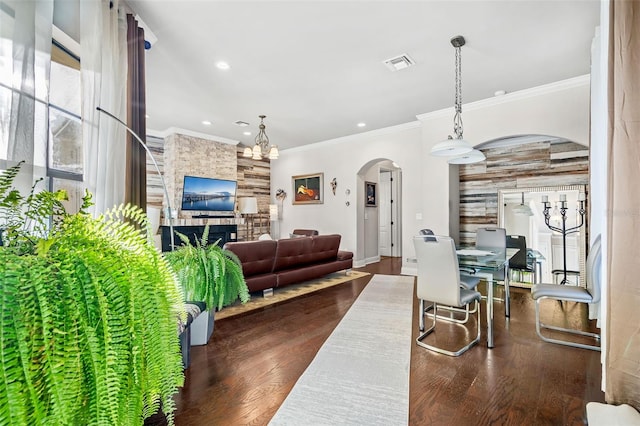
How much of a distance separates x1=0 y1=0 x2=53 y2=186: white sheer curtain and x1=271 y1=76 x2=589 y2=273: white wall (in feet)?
16.1

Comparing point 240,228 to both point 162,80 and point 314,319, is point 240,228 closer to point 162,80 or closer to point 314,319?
point 162,80

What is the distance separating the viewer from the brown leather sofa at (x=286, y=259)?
3.81m

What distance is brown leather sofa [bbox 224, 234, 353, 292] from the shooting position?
3.81 meters

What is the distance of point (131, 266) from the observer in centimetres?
76

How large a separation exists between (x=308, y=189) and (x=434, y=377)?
19.0 ft

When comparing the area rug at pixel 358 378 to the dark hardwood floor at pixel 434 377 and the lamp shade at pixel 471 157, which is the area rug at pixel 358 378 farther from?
the lamp shade at pixel 471 157

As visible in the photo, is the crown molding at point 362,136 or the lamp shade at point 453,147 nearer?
the lamp shade at point 453,147

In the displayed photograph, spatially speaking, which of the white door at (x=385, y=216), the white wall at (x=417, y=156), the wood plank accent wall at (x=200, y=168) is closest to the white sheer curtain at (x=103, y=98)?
the wood plank accent wall at (x=200, y=168)

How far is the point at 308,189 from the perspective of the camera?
754cm

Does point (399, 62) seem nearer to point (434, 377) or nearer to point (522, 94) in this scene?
point (522, 94)

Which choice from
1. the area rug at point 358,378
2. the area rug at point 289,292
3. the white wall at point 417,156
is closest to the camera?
the area rug at point 358,378

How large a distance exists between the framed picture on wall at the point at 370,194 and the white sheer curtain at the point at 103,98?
17.9ft

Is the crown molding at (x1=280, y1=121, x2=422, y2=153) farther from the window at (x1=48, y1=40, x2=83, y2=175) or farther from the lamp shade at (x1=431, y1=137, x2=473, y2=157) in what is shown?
the window at (x1=48, y1=40, x2=83, y2=175)

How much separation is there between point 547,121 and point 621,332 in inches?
152
